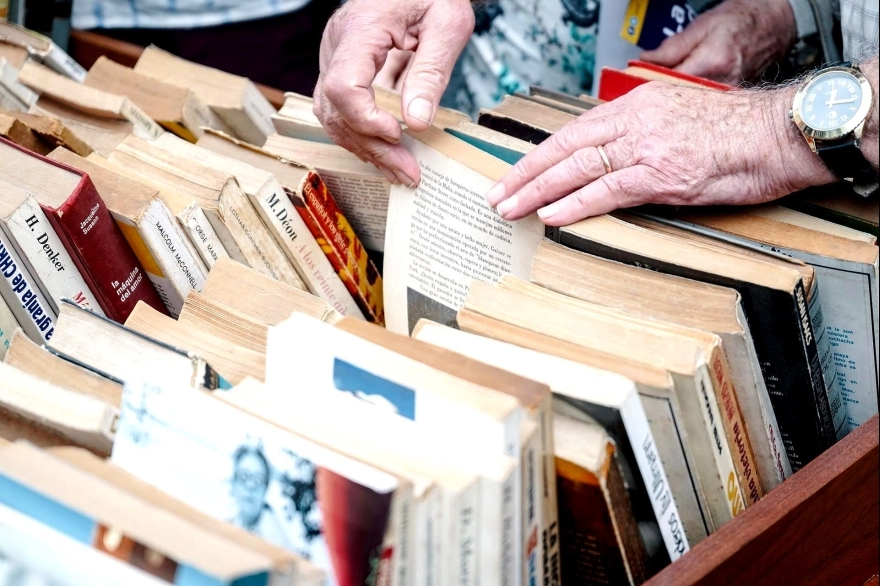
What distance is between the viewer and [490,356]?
2.22ft

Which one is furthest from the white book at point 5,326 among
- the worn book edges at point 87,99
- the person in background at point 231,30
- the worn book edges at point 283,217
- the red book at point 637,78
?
the person in background at point 231,30

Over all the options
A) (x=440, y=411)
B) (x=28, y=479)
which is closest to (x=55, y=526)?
(x=28, y=479)

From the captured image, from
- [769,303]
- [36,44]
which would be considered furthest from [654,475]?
[36,44]

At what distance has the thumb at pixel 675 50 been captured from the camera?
135 centimetres

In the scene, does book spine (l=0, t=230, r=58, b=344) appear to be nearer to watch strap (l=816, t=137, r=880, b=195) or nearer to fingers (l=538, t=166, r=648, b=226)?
fingers (l=538, t=166, r=648, b=226)

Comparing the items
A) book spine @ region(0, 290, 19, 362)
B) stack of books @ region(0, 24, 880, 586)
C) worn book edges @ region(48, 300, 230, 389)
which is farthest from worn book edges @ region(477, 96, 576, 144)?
book spine @ region(0, 290, 19, 362)

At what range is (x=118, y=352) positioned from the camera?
730 mm

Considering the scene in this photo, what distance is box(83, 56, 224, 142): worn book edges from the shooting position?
3.88 ft

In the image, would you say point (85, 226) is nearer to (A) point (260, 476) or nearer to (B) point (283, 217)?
(B) point (283, 217)

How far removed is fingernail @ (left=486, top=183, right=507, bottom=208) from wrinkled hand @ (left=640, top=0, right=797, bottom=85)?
646 millimetres

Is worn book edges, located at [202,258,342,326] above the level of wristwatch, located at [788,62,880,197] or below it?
below

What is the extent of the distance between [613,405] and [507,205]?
0.27 m

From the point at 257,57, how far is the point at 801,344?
132cm

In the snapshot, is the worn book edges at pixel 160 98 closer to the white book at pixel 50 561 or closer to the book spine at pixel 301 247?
the book spine at pixel 301 247
